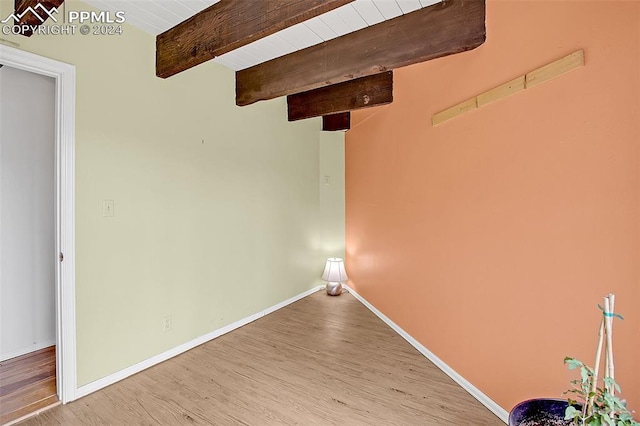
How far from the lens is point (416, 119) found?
2797 millimetres

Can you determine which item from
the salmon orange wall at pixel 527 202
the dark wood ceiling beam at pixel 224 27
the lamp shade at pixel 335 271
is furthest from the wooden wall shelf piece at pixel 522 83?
the lamp shade at pixel 335 271

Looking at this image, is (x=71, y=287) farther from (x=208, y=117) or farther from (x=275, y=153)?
(x=275, y=153)

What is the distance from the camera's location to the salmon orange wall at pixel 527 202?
1.28 m

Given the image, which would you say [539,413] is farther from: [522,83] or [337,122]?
[337,122]

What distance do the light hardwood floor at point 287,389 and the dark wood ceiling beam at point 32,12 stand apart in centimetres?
229

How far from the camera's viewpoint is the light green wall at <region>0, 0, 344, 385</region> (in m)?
2.07

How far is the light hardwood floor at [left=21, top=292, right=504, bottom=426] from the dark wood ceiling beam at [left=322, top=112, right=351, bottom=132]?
8.93 ft

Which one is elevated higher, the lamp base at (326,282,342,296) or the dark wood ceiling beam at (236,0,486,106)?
the dark wood ceiling beam at (236,0,486,106)

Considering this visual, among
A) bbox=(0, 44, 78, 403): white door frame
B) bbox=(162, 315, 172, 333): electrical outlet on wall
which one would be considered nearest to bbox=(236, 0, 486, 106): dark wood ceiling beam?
bbox=(0, 44, 78, 403): white door frame

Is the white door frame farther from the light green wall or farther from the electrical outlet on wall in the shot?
the electrical outlet on wall

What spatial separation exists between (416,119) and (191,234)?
2.27 m

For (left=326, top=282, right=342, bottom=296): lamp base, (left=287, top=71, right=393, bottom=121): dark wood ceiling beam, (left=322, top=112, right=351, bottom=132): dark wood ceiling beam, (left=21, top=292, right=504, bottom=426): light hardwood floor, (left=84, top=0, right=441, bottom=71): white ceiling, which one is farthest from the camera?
(left=326, top=282, right=342, bottom=296): lamp base

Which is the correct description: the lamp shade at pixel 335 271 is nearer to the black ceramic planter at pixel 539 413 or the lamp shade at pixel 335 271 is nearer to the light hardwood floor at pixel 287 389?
the light hardwood floor at pixel 287 389

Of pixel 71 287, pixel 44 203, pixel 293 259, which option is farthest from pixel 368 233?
pixel 44 203
